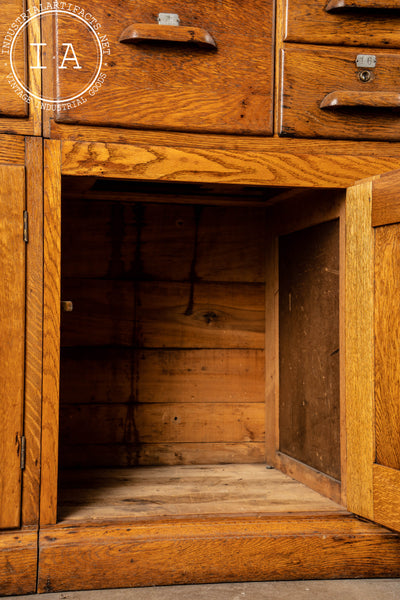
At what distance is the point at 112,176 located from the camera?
44.6 inches

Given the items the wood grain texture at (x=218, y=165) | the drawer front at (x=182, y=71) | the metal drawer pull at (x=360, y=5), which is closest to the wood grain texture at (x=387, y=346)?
the wood grain texture at (x=218, y=165)

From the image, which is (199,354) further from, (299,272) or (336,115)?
(336,115)

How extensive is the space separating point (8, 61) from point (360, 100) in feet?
2.07

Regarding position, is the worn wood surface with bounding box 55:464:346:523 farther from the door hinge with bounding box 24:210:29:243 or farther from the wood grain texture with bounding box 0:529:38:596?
the door hinge with bounding box 24:210:29:243

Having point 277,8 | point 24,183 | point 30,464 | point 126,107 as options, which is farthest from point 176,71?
point 30,464

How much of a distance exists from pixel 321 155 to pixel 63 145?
1.56 ft

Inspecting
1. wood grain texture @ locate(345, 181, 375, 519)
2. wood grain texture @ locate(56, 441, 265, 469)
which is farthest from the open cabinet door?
wood grain texture @ locate(56, 441, 265, 469)

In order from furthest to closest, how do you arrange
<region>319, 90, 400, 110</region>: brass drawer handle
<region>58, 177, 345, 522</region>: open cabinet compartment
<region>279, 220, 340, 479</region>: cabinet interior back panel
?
<region>58, 177, 345, 522</region>: open cabinet compartment, <region>279, 220, 340, 479</region>: cabinet interior back panel, <region>319, 90, 400, 110</region>: brass drawer handle

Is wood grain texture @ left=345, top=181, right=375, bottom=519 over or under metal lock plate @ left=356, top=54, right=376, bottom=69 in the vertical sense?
under

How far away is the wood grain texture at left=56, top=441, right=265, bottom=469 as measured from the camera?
1.59 metres

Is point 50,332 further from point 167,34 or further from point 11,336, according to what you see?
point 167,34

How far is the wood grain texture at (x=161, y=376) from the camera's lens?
1.61 metres

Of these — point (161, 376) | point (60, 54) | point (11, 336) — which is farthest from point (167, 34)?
point (161, 376)

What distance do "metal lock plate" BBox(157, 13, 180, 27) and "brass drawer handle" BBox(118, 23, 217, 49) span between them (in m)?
0.02
